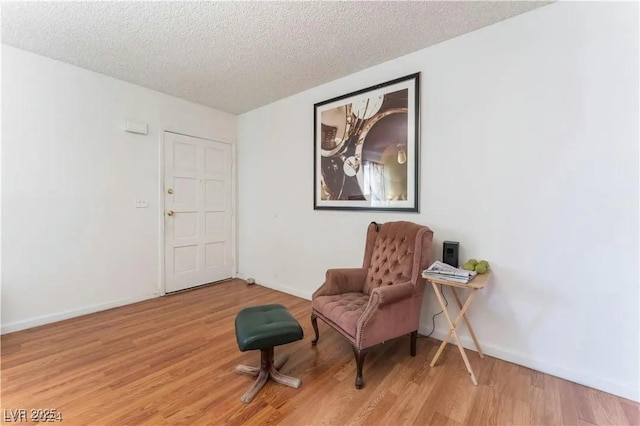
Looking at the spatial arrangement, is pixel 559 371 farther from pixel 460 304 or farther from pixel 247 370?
pixel 247 370

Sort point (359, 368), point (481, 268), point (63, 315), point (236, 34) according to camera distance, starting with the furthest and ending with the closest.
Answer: point (63, 315) < point (236, 34) < point (481, 268) < point (359, 368)

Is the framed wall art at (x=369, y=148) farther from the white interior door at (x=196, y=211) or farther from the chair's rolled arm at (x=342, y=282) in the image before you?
the white interior door at (x=196, y=211)

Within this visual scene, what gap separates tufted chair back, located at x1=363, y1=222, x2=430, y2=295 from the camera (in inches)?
87.0

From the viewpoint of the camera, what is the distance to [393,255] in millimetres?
2398

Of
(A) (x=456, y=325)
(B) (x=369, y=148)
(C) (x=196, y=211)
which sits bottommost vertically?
(A) (x=456, y=325)

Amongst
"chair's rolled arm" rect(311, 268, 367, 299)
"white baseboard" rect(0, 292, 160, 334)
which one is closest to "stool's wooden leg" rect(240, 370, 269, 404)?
"chair's rolled arm" rect(311, 268, 367, 299)

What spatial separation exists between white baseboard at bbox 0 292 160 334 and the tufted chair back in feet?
9.45

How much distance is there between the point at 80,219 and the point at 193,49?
2.19m

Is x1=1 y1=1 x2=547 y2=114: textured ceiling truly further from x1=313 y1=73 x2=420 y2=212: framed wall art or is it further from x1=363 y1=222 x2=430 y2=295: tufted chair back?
x1=363 y1=222 x2=430 y2=295: tufted chair back

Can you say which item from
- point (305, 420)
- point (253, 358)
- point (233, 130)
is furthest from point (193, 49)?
point (305, 420)

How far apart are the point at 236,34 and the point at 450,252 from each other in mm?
2559

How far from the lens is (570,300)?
1947mm

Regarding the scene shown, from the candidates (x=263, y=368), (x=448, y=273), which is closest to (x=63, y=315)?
(x=263, y=368)

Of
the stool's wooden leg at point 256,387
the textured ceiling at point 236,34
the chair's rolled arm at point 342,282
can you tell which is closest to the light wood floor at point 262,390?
the stool's wooden leg at point 256,387
